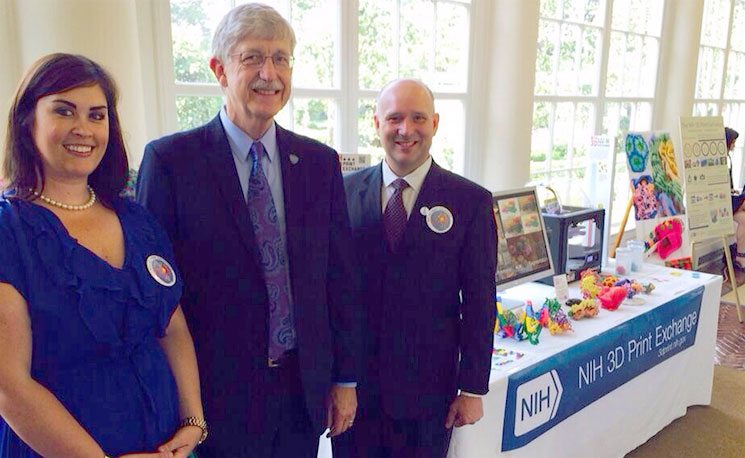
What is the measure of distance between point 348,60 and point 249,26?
2.33m

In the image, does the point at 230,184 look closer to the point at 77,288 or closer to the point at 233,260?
the point at 233,260

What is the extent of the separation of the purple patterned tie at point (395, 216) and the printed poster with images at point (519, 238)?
32.5 inches

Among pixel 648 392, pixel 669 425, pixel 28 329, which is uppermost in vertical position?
pixel 28 329

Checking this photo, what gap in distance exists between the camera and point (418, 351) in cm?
147

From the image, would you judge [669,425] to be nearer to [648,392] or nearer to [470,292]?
[648,392]

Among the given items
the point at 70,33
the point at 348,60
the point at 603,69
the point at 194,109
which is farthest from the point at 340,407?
the point at 603,69

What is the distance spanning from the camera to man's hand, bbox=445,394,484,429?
150cm

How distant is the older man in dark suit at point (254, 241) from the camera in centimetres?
116

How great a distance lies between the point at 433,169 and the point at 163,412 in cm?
90

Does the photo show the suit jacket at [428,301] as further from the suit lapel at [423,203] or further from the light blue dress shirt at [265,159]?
the light blue dress shirt at [265,159]

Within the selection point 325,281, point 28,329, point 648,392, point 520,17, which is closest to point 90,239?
point 28,329

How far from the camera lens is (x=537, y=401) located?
192cm

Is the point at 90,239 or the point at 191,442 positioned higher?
the point at 90,239

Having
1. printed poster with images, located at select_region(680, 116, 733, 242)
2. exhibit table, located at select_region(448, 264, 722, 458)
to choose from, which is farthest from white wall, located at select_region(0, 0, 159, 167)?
printed poster with images, located at select_region(680, 116, 733, 242)
